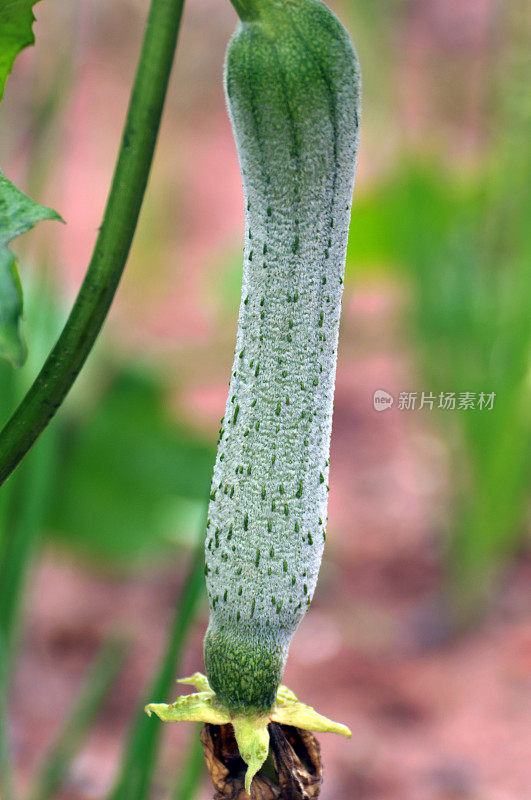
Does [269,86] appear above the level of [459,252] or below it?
below

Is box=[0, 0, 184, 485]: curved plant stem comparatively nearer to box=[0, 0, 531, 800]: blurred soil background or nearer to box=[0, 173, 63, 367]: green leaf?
box=[0, 173, 63, 367]: green leaf

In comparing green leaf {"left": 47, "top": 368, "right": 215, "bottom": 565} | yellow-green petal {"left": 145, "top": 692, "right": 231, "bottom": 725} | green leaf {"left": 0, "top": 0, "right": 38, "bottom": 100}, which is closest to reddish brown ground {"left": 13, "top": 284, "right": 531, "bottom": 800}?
green leaf {"left": 47, "top": 368, "right": 215, "bottom": 565}

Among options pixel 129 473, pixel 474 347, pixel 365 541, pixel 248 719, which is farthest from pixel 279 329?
pixel 365 541

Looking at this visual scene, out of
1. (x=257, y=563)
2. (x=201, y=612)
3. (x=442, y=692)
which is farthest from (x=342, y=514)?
(x=257, y=563)

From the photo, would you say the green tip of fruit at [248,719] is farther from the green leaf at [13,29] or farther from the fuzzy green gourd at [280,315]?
the green leaf at [13,29]

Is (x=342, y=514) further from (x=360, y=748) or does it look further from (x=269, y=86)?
(x=269, y=86)

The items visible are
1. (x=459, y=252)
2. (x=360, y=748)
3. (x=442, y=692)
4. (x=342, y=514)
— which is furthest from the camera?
(x=342, y=514)

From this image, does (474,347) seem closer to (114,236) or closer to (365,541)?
(365,541)
